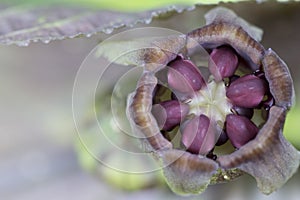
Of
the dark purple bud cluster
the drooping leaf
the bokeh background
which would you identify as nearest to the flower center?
the dark purple bud cluster

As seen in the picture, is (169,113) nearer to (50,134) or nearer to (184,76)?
(184,76)

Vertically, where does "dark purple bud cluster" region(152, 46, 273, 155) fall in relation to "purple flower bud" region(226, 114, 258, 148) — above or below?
above

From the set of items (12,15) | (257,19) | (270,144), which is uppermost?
(12,15)

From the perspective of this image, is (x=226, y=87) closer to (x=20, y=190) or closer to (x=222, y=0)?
(x=222, y=0)

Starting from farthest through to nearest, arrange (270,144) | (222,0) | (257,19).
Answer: (257,19), (222,0), (270,144)

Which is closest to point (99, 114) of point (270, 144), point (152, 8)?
point (152, 8)

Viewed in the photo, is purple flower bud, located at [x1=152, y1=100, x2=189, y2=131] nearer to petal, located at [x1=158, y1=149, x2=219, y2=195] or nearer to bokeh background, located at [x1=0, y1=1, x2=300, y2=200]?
petal, located at [x1=158, y1=149, x2=219, y2=195]

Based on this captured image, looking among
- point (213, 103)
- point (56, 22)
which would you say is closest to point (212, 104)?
point (213, 103)
